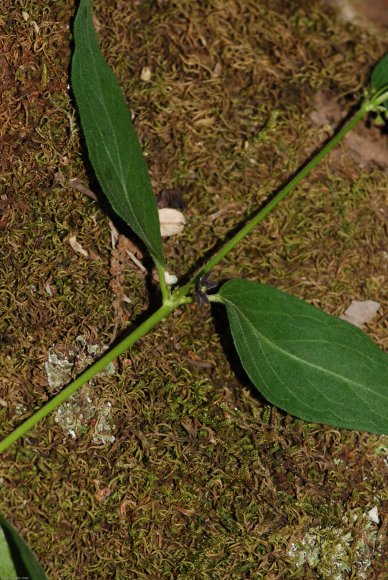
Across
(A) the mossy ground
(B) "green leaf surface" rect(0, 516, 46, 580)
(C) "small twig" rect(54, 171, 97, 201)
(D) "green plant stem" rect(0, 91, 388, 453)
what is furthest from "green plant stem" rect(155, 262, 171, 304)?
(B) "green leaf surface" rect(0, 516, 46, 580)

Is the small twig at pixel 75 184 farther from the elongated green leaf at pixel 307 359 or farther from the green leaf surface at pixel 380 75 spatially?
the green leaf surface at pixel 380 75

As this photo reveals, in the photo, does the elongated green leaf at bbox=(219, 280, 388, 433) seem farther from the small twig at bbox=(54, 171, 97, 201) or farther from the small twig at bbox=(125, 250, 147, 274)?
the small twig at bbox=(54, 171, 97, 201)

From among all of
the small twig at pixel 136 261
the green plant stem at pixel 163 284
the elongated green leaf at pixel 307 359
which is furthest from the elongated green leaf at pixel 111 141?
the elongated green leaf at pixel 307 359

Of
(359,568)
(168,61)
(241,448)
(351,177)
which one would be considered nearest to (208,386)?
(241,448)

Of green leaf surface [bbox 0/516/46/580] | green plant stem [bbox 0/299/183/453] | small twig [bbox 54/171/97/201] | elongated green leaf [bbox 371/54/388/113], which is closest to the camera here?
green leaf surface [bbox 0/516/46/580]

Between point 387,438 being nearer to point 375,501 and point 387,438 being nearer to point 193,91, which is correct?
point 375,501

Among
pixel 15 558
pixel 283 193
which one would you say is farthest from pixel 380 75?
pixel 15 558

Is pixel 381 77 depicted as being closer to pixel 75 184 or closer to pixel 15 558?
pixel 75 184
